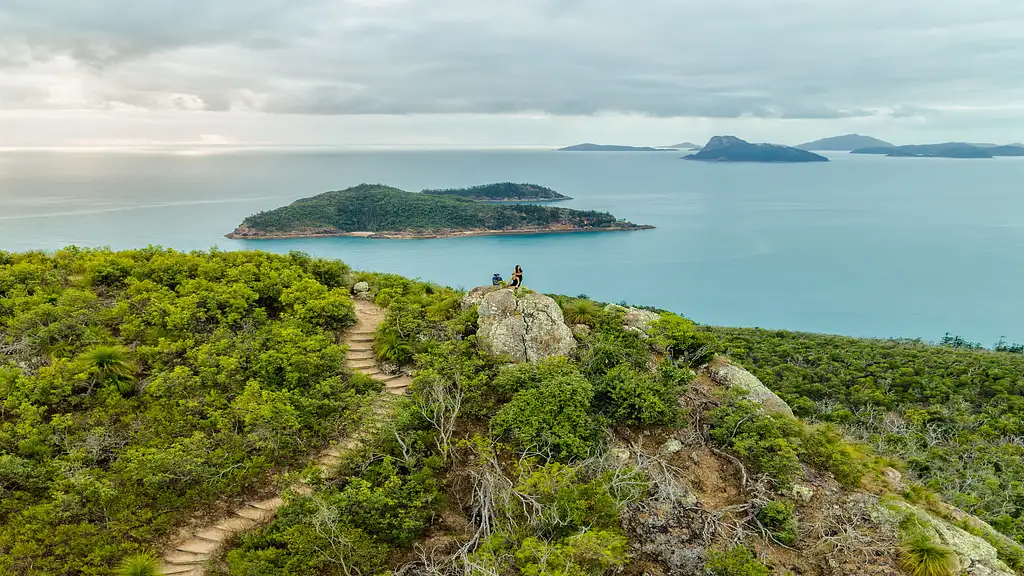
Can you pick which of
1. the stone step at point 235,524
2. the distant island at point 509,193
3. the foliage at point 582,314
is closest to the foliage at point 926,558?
the foliage at point 582,314

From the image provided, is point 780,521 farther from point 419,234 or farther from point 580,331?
point 419,234

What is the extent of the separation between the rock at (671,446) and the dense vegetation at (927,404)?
27.5 feet

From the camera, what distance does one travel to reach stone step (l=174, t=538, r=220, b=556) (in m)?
7.69

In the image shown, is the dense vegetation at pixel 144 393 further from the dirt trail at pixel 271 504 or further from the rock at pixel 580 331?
the rock at pixel 580 331

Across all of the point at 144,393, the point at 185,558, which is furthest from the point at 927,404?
the point at 144,393

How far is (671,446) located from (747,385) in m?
3.29

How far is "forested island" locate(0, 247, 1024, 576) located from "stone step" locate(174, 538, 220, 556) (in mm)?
28

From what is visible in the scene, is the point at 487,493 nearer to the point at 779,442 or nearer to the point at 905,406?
the point at 779,442

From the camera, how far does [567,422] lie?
9.22 metres

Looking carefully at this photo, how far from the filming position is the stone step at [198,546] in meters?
7.69

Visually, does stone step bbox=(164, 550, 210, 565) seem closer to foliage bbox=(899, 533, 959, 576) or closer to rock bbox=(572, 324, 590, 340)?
rock bbox=(572, 324, 590, 340)

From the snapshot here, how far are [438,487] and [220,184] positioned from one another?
180143 mm

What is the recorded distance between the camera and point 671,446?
9844 millimetres

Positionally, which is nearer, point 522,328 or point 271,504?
point 271,504
